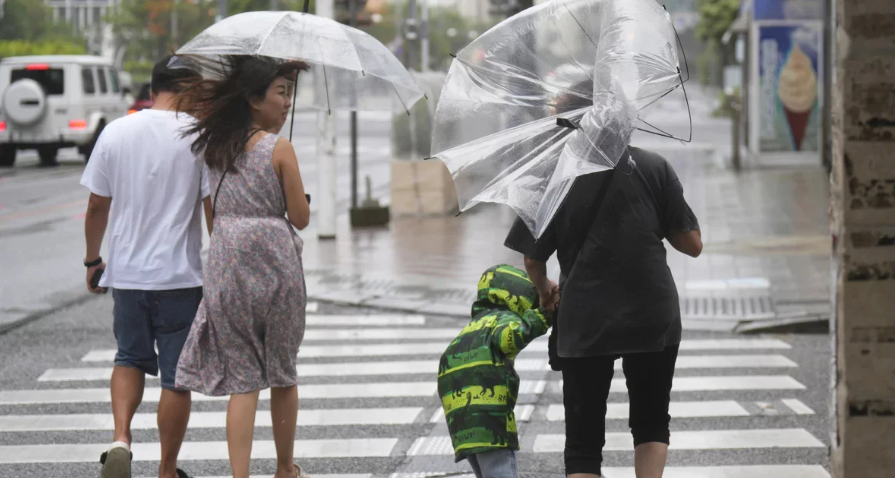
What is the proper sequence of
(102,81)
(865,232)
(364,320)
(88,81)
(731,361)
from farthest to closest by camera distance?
(102,81) < (88,81) < (364,320) < (731,361) < (865,232)

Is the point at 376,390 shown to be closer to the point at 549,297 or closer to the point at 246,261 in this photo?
the point at 246,261

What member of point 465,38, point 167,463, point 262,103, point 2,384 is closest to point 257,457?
point 167,463

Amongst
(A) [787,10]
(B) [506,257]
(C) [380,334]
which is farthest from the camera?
(A) [787,10]

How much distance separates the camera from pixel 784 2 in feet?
76.6

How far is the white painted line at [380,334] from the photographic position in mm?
8984

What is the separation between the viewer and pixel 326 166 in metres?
14.0

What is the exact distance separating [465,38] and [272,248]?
361 ft

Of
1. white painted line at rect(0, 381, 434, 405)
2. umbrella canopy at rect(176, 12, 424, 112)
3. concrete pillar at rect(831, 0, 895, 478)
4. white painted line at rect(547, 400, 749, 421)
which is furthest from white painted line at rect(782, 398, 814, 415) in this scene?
concrete pillar at rect(831, 0, 895, 478)

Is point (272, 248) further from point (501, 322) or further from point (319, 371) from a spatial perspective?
point (319, 371)

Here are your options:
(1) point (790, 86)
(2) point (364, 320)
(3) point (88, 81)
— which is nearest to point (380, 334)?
(2) point (364, 320)

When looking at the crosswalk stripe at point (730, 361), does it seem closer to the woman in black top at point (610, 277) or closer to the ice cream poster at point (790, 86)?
the woman in black top at point (610, 277)

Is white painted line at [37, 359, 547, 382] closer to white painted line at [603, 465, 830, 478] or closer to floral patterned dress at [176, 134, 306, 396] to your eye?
white painted line at [603, 465, 830, 478]

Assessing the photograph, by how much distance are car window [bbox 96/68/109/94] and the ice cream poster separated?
48.1 feet

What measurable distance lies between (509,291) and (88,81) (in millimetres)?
25310
